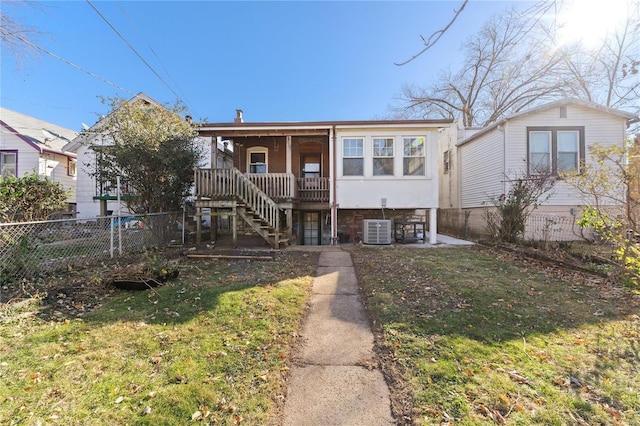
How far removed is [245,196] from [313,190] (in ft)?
10.1

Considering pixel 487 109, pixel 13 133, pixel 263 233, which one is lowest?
pixel 263 233

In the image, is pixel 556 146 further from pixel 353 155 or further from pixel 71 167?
pixel 71 167

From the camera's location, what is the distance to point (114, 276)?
4910mm

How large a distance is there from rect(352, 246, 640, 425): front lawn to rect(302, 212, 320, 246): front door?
7.11m

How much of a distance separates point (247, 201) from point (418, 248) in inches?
233

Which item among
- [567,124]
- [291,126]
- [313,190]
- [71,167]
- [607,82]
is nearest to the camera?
[291,126]

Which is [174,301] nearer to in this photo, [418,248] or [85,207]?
[418,248]

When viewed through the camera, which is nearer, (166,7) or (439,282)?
(439,282)

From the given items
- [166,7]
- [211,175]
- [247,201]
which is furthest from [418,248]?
[166,7]

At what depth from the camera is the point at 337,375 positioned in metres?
2.59

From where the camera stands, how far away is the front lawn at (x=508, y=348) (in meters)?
2.13

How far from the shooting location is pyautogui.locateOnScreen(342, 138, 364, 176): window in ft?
34.8

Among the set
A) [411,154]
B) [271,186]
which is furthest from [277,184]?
[411,154]

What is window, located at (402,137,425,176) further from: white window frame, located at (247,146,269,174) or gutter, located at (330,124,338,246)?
white window frame, located at (247,146,269,174)
